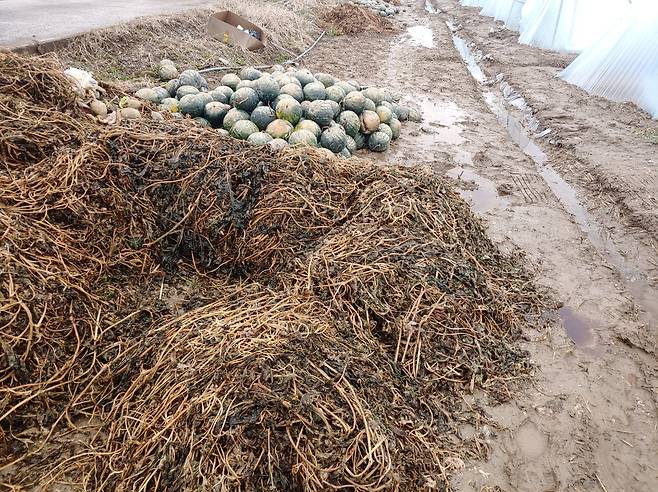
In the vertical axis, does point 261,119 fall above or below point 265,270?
above

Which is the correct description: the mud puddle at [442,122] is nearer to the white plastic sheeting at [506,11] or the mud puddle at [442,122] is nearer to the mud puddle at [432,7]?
the white plastic sheeting at [506,11]

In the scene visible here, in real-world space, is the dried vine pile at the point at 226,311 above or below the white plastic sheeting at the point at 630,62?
below

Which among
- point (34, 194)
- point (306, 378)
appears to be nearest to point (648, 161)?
point (306, 378)

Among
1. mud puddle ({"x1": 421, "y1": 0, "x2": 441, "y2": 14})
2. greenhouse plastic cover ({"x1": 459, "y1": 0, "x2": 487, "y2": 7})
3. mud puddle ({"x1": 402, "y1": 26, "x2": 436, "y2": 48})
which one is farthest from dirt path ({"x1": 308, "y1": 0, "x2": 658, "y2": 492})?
mud puddle ({"x1": 421, "y1": 0, "x2": 441, "y2": 14})

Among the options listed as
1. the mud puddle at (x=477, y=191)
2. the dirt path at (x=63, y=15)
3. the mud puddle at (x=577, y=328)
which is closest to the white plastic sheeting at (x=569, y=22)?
the mud puddle at (x=477, y=191)

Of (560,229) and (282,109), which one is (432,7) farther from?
(560,229)

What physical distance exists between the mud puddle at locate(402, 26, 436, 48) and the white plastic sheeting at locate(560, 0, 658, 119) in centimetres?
662

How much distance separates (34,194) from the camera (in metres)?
3.86

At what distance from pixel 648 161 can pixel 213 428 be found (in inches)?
315

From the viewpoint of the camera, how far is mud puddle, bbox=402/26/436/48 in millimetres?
16500

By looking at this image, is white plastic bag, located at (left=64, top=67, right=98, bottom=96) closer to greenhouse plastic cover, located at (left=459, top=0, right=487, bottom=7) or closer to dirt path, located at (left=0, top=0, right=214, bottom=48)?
dirt path, located at (left=0, top=0, right=214, bottom=48)

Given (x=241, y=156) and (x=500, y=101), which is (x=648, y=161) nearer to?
(x=500, y=101)

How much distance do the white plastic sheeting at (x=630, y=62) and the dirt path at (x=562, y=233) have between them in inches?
15.7

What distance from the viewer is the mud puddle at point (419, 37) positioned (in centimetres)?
1650
